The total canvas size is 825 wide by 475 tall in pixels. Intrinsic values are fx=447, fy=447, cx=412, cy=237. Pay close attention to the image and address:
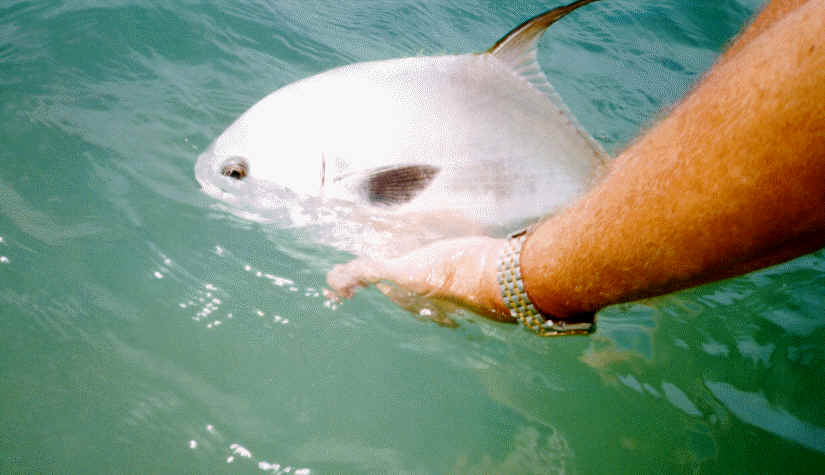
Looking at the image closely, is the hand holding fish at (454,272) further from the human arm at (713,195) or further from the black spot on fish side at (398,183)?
the black spot on fish side at (398,183)

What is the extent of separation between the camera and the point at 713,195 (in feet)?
2.51

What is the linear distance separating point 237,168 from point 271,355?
93 cm

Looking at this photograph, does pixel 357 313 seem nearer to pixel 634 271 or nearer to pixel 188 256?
pixel 188 256

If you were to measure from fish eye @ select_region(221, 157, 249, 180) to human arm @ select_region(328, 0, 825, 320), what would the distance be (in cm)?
147

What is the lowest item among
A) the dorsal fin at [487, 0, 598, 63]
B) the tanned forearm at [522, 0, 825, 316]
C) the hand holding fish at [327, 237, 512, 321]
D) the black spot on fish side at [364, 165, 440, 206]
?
the tanned forearm at [522, 0, 825, 316]

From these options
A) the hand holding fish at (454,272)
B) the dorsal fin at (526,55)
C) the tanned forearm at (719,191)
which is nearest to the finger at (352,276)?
the hand holding fish at (454,272)

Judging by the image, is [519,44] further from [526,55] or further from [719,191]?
[719,191]

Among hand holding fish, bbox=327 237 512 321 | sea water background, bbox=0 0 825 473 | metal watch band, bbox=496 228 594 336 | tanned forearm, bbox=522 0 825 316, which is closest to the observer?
tanned forearm, bbox=522 0 825 316

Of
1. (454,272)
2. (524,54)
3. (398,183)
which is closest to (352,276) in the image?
(398,183)

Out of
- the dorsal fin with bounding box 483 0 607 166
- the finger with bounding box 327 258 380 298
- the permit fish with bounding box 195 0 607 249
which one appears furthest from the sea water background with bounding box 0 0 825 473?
the finger with bounding box 327 258 380 298

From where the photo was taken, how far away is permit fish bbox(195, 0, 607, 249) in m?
1.76

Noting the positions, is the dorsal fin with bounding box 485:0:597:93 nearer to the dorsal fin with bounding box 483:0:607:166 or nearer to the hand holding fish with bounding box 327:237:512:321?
the dorsal fin with bounding box 483:0:607:166

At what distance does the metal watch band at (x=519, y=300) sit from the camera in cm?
114

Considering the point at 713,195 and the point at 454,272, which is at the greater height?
the point at 454,272
